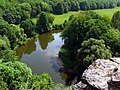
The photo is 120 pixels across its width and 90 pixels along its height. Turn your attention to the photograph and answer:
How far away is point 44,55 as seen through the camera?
7644 centimetres

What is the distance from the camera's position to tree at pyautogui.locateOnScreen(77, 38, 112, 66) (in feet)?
179

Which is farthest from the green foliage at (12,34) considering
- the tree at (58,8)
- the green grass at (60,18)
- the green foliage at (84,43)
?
the tree at (58,8)

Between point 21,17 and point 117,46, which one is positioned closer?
point 117,46

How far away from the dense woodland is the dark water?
2370 mm

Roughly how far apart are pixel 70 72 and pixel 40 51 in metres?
20.2

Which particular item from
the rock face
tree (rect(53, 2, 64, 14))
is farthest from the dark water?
the rock face

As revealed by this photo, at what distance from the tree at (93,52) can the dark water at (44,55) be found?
730cm

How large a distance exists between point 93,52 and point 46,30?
161ft

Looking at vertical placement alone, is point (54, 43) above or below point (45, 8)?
below

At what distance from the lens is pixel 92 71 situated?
31984 millimetres

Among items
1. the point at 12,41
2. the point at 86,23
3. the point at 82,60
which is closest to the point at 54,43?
the point at 12,41

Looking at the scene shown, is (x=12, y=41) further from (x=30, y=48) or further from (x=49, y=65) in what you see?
(x=49, y=65)

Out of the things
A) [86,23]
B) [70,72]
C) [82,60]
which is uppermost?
→ [86,23]

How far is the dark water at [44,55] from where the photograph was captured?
6341 centimetres
